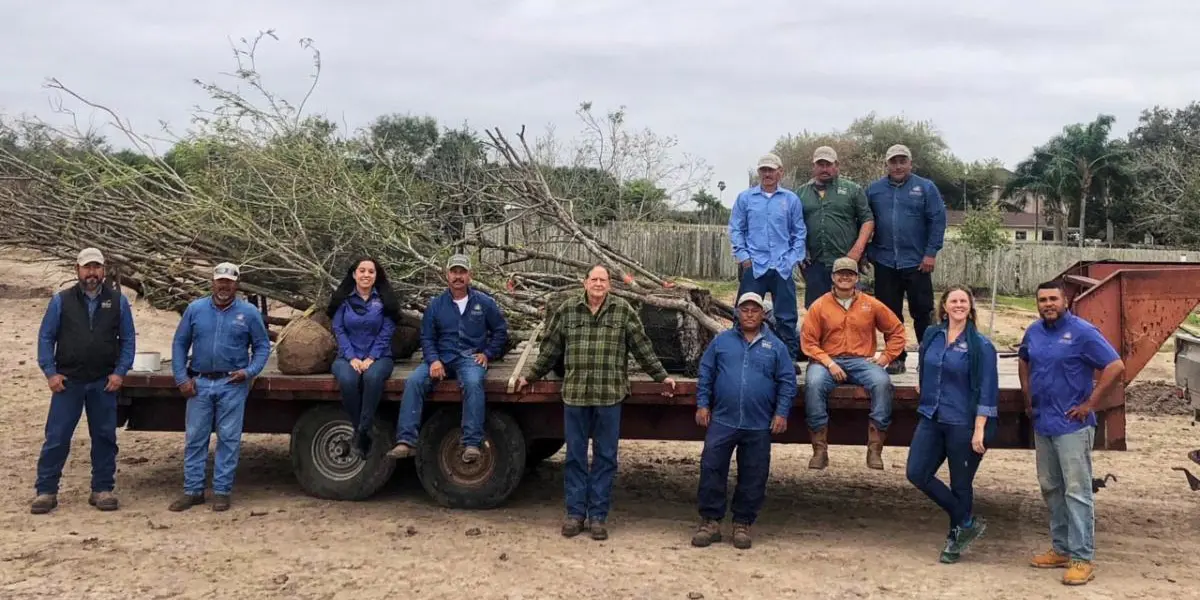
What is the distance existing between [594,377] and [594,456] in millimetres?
503

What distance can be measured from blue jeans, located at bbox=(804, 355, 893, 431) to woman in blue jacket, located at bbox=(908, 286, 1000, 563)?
10.3 inches

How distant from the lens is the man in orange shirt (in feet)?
18.6

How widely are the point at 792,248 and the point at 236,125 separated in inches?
184

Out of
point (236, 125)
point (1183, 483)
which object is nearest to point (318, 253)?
point (236, 125)

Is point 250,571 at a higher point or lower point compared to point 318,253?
lower

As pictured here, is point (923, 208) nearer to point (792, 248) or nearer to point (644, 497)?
point (792, 248)

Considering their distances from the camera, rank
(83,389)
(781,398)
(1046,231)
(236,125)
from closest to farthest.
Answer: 1. (781,398)
2. (83,389)
3. (236,125)
4. (1046,231)

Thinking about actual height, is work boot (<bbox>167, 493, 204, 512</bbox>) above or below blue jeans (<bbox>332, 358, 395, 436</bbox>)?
below

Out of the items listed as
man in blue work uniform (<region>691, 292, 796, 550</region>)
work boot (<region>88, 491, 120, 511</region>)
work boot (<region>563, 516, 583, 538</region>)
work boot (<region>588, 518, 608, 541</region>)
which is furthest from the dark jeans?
work boot (<region>88, 491, 120, 511</region>)

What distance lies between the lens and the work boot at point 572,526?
5867mm

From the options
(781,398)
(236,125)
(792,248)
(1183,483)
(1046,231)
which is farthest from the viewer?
(1046,231)

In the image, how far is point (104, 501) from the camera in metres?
6.31

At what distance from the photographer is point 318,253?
25.4ft

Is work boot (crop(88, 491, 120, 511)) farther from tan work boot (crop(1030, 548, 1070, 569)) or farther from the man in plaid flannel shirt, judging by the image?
tan work boot (crop(1030, 548, 1070, 569))
